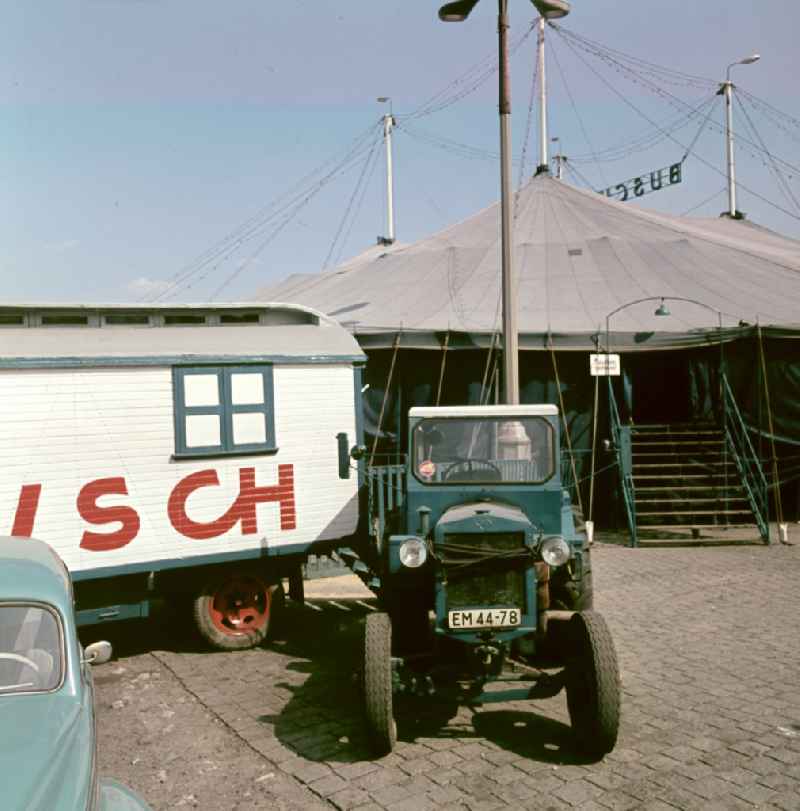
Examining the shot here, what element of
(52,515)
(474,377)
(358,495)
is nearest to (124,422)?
(52,515)

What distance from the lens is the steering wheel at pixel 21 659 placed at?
449 centimetres

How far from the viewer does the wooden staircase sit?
49.9 ft

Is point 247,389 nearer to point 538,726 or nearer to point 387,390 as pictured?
point 538,726

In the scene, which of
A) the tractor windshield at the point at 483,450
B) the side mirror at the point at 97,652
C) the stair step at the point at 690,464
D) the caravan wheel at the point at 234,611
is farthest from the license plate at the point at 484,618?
the stair step at the point at 690,464

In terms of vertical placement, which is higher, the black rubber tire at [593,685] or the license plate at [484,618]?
the license plate at [484,618]

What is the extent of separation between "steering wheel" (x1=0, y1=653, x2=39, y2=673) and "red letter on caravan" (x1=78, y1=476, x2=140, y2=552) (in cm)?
393

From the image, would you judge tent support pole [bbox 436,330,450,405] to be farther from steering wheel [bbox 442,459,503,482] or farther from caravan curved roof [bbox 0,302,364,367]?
steering wheel [bbox 442,459,503,482]

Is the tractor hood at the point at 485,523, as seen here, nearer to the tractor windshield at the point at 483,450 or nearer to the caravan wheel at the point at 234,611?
the tractor windshield at the point at 483,450

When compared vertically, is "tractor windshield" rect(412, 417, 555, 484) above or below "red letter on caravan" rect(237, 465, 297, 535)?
above

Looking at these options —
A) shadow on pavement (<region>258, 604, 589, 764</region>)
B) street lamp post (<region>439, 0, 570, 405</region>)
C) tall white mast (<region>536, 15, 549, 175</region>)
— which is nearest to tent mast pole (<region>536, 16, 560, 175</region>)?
tall white mast (<region>536, 15, 549, 175</region>)

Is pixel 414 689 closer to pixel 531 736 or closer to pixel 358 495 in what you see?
pixel 531 736

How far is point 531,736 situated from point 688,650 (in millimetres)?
2834

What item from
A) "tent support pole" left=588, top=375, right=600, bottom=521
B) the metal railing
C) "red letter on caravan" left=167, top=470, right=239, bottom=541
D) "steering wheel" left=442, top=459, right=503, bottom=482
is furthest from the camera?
"tent support pole" left=588, top=375, right=600, bottom=521

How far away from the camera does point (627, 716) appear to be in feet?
22.6
